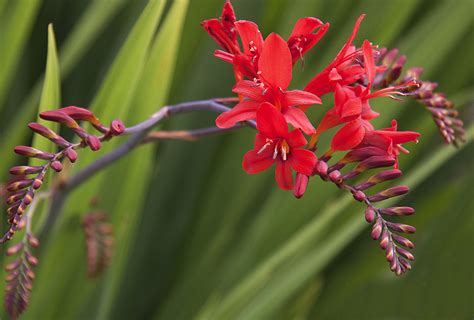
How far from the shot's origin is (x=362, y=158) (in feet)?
1.91

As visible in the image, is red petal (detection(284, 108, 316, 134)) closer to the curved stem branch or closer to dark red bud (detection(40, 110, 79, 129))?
the curved stem branch

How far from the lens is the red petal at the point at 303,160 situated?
57 centimetres

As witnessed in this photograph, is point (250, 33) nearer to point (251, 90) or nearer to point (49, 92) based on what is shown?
point (251, 90)

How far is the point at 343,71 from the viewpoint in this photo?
60 cm

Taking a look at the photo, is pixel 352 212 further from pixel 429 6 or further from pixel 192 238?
pixel 429 6

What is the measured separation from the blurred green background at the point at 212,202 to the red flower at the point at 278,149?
1.29 ft

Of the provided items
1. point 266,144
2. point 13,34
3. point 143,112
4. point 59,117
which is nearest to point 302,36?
point 266,144

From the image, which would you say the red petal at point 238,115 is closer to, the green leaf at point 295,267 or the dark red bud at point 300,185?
the dark red bud at point 300,185

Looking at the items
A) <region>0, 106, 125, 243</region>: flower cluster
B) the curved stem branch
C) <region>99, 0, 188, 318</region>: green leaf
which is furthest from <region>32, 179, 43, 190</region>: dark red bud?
<region>99, 0, 188, 318</region>: green leaf

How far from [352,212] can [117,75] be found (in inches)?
18.7

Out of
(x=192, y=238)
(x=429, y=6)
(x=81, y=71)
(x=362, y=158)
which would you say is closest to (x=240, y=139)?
(x=192, y=238)

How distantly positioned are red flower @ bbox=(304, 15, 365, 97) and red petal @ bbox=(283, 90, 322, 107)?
0.9 inches

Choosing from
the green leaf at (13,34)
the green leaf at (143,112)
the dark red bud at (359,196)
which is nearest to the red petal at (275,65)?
the dark red bud at (359,196)

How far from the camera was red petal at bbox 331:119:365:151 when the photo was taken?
56 centimetres
